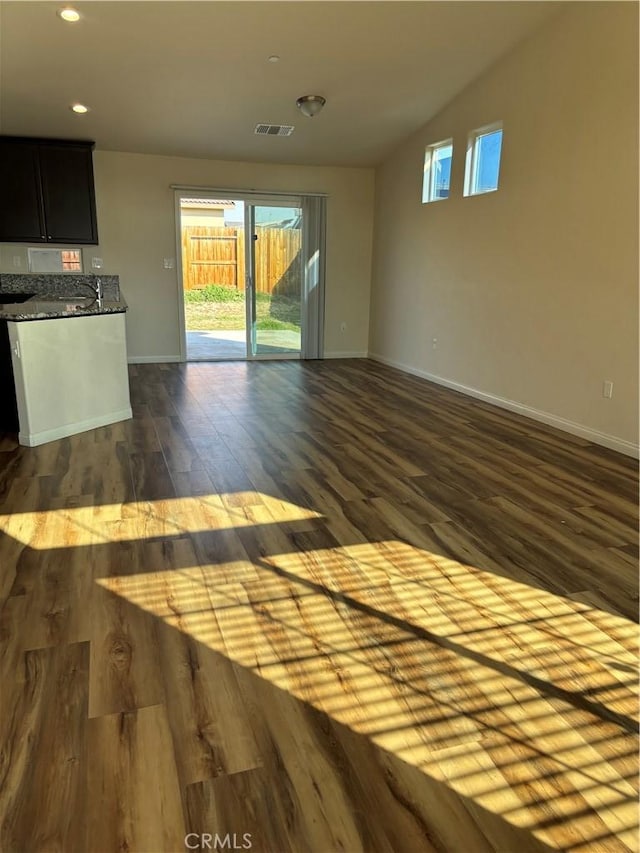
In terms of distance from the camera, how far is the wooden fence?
7.69 m

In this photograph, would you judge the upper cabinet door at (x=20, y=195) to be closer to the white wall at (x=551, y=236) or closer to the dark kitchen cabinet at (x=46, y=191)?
the dark kitchen cabinet at (x=46, y=191)

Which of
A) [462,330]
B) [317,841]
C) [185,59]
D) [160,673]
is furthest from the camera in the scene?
[462,330]

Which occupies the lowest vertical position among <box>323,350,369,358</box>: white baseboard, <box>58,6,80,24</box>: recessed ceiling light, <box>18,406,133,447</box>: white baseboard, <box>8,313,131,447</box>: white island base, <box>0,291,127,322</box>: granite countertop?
<box>18,406,133,447</box>: white baseboard

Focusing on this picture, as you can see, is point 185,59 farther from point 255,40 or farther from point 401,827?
point 401,827

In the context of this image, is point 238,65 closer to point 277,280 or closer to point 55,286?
point 277,280

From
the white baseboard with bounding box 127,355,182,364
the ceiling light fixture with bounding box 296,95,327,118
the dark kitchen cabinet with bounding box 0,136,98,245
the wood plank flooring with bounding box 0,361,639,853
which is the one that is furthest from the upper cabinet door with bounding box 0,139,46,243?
the wood plank flooring with bounding box 0,361,639,853

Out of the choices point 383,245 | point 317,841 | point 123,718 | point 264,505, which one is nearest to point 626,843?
point 317,841

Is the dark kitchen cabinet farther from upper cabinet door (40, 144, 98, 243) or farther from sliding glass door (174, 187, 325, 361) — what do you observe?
sliding glass door (174, 187, 325, 361)

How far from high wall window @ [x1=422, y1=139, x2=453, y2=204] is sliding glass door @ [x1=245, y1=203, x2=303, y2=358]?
1.91m

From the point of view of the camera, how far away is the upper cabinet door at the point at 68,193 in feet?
20.5

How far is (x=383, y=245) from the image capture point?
7.62 m

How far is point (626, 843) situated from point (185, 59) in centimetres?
545

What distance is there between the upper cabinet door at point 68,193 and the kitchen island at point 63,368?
2.39 meters
